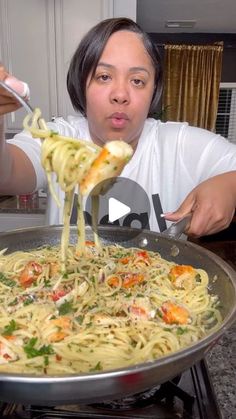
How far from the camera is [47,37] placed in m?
3.31

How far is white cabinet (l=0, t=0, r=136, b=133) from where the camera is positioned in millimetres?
3221

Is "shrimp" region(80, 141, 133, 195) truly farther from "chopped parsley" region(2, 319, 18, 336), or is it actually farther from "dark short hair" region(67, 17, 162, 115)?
"dark short hair" region(67, 17, 162, 115)

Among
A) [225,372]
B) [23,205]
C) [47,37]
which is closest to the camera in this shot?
[225,372]

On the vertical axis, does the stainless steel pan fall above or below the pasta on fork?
below

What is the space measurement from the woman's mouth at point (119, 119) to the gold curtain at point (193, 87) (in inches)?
258

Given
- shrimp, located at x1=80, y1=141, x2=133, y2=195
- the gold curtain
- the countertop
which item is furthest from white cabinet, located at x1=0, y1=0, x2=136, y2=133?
the gold curtain

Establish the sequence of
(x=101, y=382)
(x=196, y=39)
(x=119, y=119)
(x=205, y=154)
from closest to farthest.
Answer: (x=101, y=382)
(x=119, y=119)
(x=205, y=154)
(x=196, y=39)

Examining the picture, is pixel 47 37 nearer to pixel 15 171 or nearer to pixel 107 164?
pixel 15 171

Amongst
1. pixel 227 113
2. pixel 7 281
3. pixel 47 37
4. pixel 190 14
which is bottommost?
pixel 227 113

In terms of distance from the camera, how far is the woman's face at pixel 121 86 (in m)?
1.42

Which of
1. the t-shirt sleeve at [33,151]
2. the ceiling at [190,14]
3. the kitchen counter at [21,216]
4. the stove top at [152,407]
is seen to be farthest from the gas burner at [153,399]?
the ceiling at [190,14]

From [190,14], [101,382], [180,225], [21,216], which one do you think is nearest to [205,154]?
[180,225]

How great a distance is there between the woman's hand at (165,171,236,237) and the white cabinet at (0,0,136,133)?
247 centimetres

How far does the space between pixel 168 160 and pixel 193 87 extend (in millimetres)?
6920
